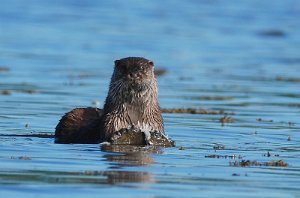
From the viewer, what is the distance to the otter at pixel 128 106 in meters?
12.9

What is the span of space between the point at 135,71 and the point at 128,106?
1.71 feet

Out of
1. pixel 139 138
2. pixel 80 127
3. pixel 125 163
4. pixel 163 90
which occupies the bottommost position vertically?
pixel 125 163

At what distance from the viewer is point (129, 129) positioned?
13125 millimetres

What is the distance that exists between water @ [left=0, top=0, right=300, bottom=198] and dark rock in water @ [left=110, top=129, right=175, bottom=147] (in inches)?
10.0

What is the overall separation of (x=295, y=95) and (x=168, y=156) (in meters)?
8.76

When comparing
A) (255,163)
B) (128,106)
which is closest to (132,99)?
(128,106)

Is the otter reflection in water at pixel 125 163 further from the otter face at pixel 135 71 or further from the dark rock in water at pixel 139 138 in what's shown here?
the otter face at pixel 135 71

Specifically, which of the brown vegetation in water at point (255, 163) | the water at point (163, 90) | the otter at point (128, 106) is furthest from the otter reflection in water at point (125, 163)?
the brown vegetation in water at point (255, 163)

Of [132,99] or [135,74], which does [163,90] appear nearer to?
[132,99]

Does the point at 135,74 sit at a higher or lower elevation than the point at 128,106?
higher

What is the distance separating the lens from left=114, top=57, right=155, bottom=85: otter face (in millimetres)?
12828

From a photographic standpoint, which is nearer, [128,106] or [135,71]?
[135,71]

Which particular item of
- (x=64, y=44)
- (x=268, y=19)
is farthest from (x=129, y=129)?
(x=268, y=19)

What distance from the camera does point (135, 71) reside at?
504 inches
